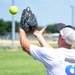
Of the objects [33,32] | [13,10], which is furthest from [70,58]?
[13,10]

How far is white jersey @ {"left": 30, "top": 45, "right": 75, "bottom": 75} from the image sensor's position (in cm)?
458

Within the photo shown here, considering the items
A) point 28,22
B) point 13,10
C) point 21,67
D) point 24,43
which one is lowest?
point 21,67

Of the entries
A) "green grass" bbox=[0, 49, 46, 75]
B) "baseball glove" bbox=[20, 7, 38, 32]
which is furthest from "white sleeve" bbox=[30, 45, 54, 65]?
"green grass" bbox=[0, 49, 46, 75]

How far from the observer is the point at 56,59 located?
15.0 feet

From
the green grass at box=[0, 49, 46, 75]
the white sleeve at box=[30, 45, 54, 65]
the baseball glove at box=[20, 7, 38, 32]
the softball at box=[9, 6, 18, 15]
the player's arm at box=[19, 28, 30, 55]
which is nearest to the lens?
the white sleeve at box=[30, 45, 54, 65]

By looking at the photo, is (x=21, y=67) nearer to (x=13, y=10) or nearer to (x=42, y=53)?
(x=13, y=10)

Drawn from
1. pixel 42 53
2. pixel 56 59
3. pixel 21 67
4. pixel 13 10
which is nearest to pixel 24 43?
pixel 42 53

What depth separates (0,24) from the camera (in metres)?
110

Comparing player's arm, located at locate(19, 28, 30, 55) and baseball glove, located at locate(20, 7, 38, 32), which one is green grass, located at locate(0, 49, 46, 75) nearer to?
baseball glove, located at locate(20, 7, 38, 32)

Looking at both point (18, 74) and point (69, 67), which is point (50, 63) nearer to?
point (69, 67)

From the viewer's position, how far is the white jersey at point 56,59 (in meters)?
4.58

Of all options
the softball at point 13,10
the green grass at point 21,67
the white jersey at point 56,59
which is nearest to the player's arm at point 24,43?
the white jersey at point 56,59

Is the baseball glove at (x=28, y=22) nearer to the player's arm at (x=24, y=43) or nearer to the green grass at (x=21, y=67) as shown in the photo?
the player's arm at (x=24, y=43)

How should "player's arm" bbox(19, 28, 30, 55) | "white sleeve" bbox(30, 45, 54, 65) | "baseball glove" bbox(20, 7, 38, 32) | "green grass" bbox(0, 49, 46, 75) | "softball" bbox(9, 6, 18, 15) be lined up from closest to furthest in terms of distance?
"white sleeve" bbox(30, 45, 54, 65) → "player's arm" bbox(19, 28, 30, 55) → "baseball glove" bbox(20, 7, 38, 32) → "softball" bbox(9, 6, 18, 15) → "green grass" bbox(0, 49, 46, 75)
